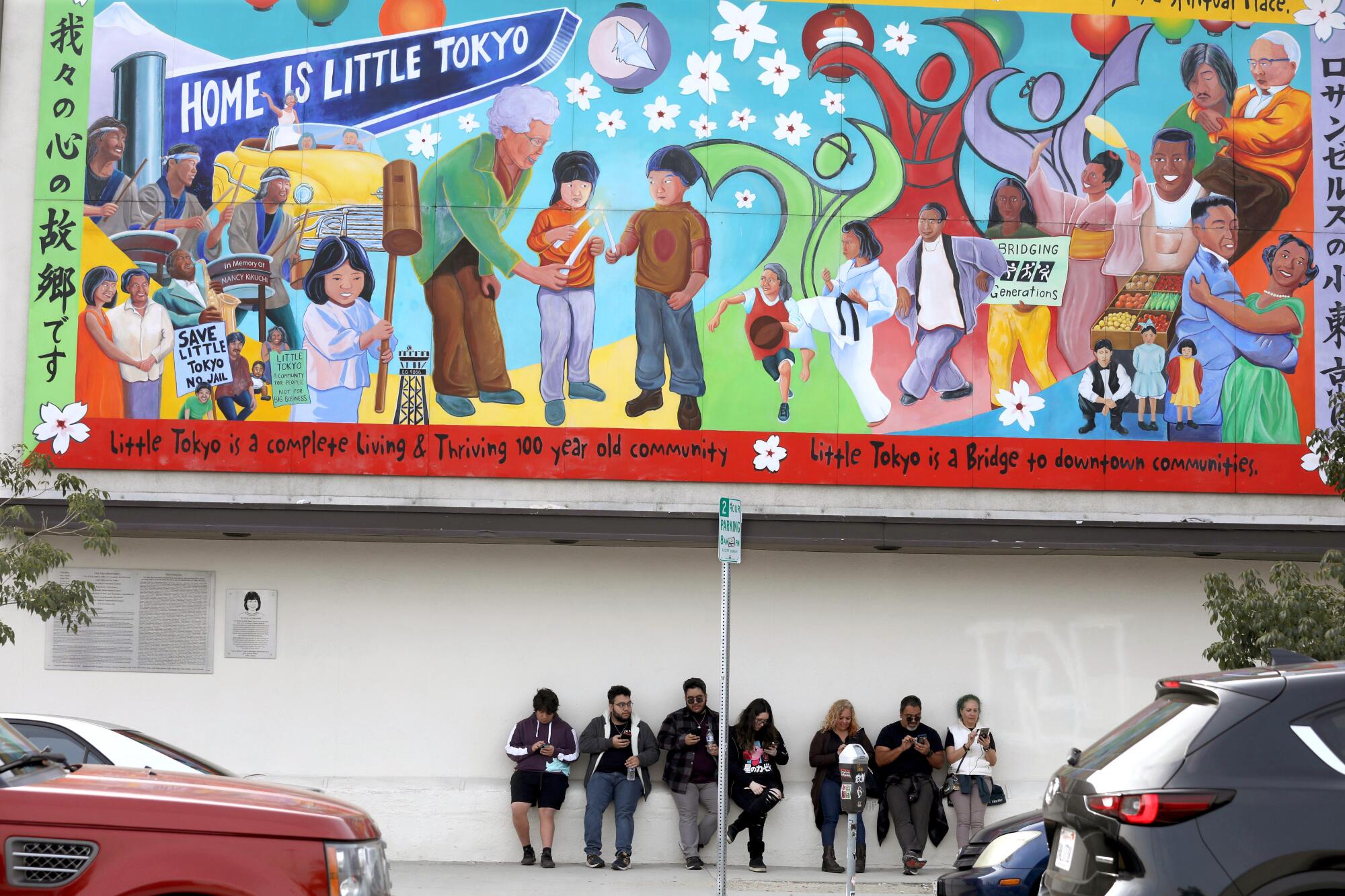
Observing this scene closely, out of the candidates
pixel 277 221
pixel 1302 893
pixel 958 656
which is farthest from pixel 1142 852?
pixel 277 221

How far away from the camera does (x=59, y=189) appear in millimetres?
14414

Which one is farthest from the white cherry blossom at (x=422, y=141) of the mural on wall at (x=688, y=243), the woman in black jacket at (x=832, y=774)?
the woman in black jacket at (x=832, y=774)

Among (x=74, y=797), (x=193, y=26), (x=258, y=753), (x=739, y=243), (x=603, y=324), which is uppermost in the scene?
(x=193, y=26)

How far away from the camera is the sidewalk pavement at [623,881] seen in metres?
12.6

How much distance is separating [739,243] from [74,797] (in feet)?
34.6

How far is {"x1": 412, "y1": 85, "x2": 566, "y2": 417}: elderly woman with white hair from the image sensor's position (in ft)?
46.8

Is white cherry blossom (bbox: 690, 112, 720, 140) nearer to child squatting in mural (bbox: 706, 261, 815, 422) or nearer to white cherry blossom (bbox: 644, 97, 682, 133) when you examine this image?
white cherry blossom (bbox: 644, 97, 682, 133)

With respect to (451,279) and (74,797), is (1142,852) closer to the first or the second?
(74,797)

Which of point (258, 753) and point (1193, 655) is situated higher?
point (1193, 655)

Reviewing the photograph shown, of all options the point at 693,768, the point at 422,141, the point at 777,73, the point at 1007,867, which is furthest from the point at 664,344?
the point at 1007,867

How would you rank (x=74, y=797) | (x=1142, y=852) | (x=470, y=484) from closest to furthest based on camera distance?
(x=74, y=797) < (x=1142, y=852) < (x=470, y=484)

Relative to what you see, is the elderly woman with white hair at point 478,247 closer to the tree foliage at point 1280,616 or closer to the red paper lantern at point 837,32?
the red paper lantern at point 837,32

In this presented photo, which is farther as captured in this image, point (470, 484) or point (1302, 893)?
point (470, 484)

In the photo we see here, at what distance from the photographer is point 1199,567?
592 inches
